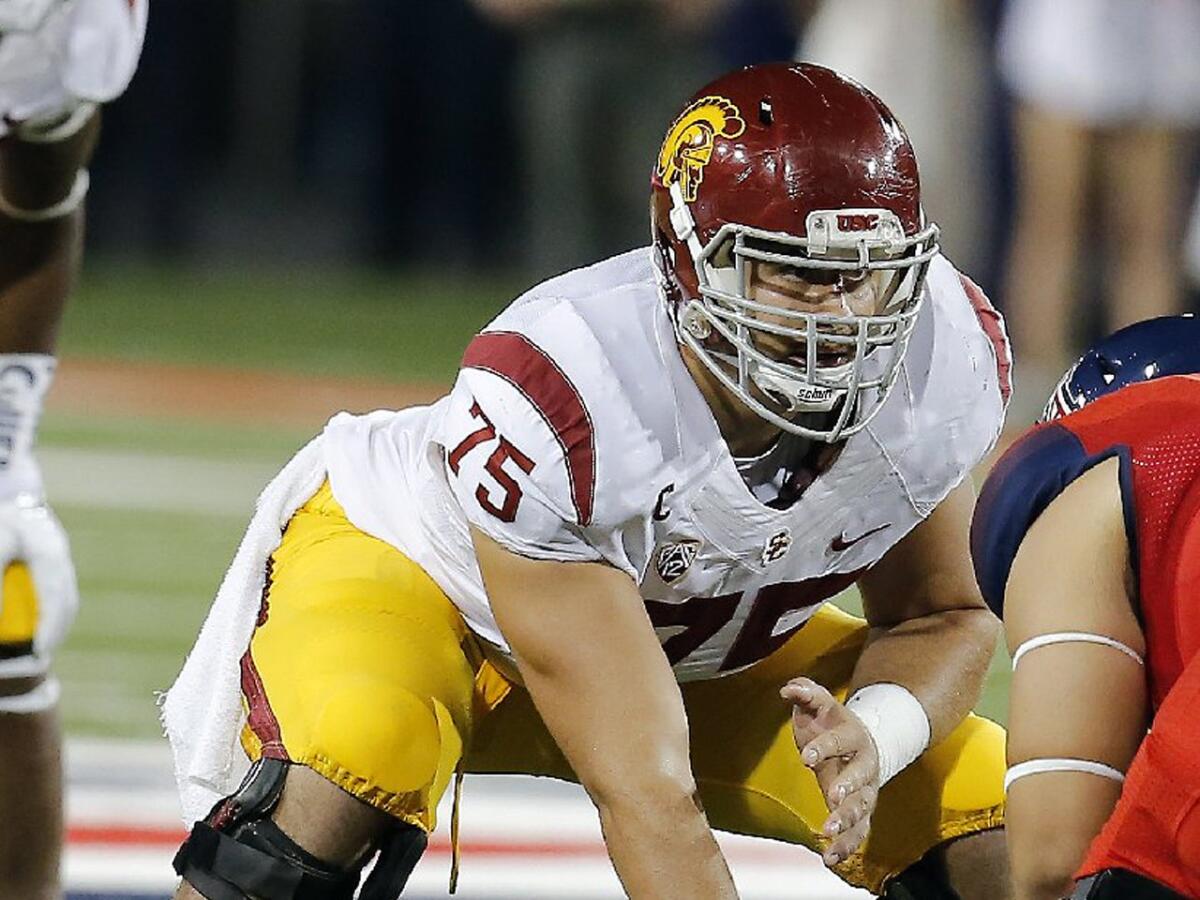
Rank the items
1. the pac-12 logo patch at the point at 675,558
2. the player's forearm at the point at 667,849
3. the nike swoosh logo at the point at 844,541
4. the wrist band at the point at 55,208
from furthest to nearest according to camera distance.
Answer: the wrist band at the point at 55,208 < the nike swoosh logo at the point at 844,541 < the pac-12 logo patch at the point at 675,558 < the player's forearm at the point at 667,849

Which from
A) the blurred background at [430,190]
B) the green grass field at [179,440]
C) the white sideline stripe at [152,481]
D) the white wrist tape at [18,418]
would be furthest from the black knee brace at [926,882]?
the white sideline stripe at [152,481]

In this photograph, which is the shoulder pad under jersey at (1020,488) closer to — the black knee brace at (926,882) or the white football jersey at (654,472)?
the white football jersey at (654,472)

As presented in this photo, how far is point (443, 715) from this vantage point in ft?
10.0

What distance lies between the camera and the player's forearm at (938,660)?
319 centimetres

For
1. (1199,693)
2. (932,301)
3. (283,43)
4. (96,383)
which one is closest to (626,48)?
(283,43)

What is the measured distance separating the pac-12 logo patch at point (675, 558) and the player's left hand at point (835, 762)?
20 cm

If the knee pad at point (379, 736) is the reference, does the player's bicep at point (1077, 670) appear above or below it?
above

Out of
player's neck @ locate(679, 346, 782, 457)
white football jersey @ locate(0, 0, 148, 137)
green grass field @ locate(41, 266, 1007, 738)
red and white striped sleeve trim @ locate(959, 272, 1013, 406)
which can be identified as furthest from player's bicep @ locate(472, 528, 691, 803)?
green grass field @ locate(41, 266, 1007, 738)

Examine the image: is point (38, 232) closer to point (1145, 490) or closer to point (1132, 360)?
point (1132, 360)

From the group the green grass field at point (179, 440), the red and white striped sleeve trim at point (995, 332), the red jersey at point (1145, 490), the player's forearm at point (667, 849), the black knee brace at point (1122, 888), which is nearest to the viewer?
the black knee brace at point (1122, 888)

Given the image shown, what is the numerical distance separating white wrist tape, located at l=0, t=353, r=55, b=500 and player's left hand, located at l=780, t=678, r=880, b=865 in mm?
1119

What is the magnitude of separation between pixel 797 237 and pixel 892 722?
0.57m

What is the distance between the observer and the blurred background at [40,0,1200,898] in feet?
26.3

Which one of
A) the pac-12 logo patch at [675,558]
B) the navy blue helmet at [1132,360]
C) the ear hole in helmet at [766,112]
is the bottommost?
the pac-12 logo patch at [675,558]
